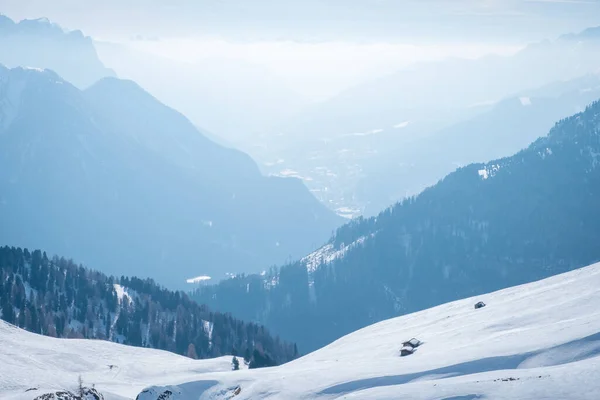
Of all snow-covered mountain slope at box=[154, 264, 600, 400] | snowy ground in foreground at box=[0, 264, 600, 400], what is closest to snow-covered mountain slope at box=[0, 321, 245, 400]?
snowy ground in foreground at box=[0, 264, 600, 400]

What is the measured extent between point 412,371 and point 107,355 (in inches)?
3331

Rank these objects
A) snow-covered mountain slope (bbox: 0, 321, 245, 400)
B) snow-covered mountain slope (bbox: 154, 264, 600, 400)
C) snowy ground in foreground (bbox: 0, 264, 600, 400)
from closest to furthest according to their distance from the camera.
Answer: snow-covered mountain slope (bbox: 154, 264, 600, 400) < snowy ground in foreground (bbox: 0, 264, 600, 400) < snow-covered mountain slope (bbox: 0, 321, 245, 400)

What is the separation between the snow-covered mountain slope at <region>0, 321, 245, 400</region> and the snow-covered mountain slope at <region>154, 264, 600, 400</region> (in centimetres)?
2215

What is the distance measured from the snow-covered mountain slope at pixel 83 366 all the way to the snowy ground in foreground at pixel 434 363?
0.30m

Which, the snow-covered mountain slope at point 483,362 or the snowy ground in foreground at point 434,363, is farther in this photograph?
the snowy ground in foreground at point 434,363

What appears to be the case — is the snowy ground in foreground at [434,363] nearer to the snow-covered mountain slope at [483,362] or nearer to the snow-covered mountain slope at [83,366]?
the snow-covered mountain slope at [483,362]

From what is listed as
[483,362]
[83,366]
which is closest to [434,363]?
[483,362]

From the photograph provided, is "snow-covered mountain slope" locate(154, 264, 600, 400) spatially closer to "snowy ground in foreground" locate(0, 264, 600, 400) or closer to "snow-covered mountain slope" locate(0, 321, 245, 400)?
"snowy ground in foreground" locate(0, 264, 600, 400)

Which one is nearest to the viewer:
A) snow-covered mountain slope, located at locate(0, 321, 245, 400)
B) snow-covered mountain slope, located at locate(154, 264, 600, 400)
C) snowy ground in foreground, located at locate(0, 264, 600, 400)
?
snow-covered mountain slope, located at locate(154, 264, 600, 400)

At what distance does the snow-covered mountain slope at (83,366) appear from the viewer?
99812 mm

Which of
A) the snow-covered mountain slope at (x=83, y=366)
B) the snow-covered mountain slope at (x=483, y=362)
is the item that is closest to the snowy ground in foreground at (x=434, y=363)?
the snow-covered mountain slope at (x=483, y=362)

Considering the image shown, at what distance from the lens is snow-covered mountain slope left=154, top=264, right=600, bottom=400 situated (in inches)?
2586

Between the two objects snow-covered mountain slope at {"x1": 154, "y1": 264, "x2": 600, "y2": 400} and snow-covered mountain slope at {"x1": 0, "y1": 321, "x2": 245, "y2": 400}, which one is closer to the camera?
snow-covered mountain slope at {"x1": 154, "y1": 264, "x2": 600, "y2": 400}

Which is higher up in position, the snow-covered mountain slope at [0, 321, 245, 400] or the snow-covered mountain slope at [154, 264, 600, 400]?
the snow-covered mountain slope at [0, 321, 245, 400]
